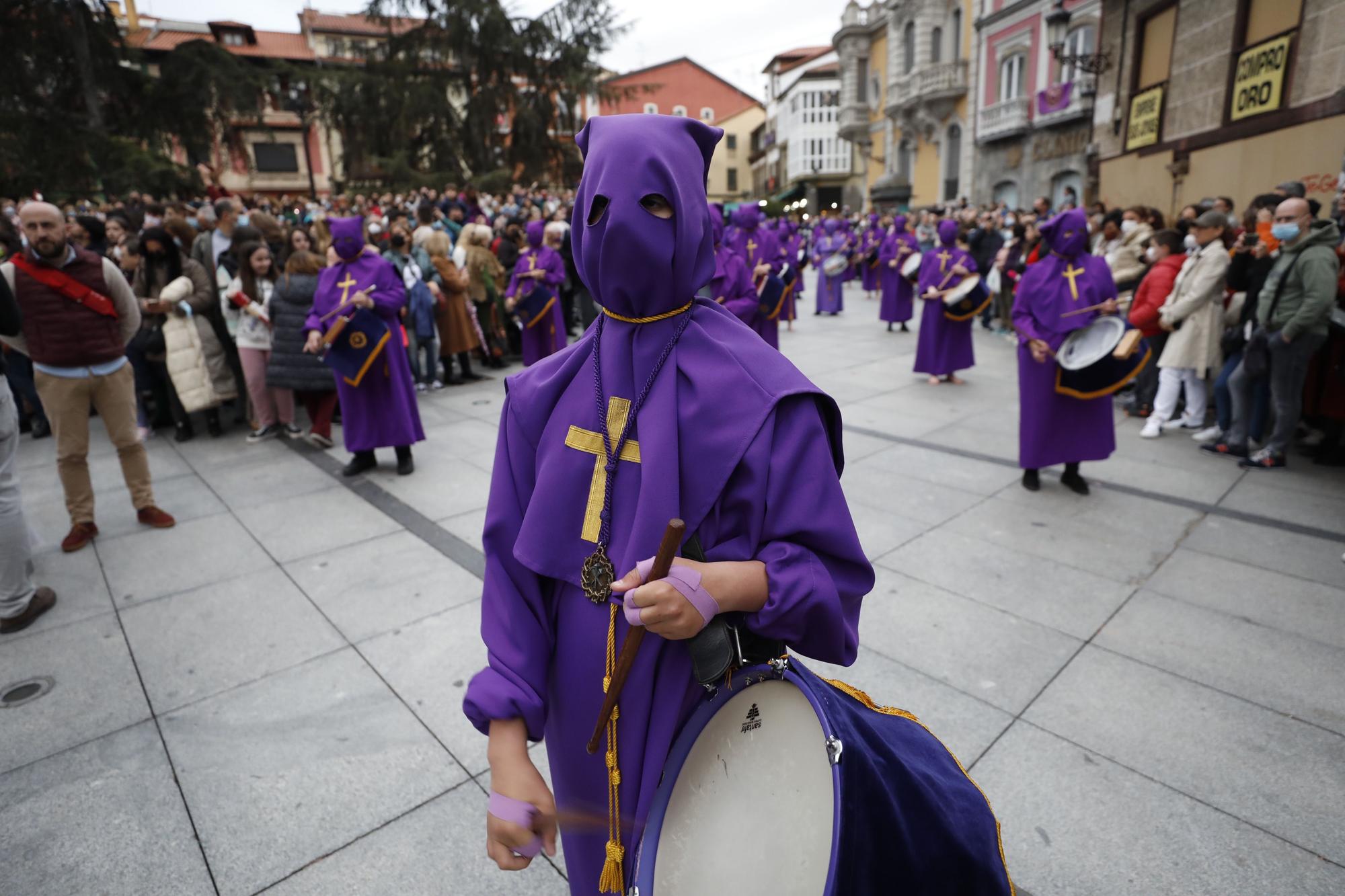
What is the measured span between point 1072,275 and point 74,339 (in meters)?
6.75

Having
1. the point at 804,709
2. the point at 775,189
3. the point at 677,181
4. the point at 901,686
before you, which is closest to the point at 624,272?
the point at 677,181

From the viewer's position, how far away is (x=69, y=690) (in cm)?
343

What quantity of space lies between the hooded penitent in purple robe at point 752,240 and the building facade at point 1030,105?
455 inches

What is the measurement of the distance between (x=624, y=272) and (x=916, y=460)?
5.64 m

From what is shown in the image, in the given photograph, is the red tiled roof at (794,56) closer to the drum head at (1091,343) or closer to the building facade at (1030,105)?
the building facade at (1030,105)

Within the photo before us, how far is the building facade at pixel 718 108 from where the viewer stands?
59156 millimetres

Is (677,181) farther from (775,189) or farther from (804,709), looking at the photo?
(775,189)

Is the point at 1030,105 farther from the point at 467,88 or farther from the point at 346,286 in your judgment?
the point at 346,286

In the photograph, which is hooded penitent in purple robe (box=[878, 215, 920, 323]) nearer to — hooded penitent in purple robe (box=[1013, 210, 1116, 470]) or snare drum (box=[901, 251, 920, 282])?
snare drum (box=[901, 251, 920, 282])

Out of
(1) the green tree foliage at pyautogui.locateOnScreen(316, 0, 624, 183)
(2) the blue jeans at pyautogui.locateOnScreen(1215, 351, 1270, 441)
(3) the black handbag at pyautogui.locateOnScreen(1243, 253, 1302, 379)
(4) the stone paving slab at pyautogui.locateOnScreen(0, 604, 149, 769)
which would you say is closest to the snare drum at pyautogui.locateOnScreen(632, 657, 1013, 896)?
(4) the stone paving slab at pyautogui.locateOnScreen(0, 604, 149, 769)

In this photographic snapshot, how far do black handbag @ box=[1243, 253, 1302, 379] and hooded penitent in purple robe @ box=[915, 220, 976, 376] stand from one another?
3.20 metres

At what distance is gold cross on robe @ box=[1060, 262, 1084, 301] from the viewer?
5344 millimetres

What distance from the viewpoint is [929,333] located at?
9375 mm

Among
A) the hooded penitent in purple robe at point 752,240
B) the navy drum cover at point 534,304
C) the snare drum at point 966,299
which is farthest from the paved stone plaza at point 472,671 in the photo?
the hooded penitent in purple robe at point 752,240
